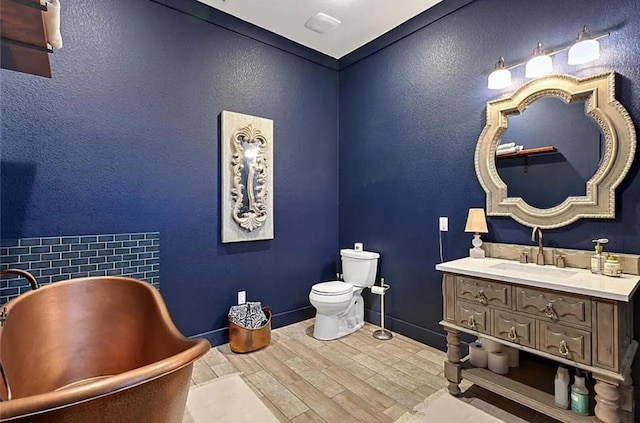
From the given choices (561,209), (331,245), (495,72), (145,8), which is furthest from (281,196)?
(561,209)

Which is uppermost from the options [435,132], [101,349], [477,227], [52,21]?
[52,21]

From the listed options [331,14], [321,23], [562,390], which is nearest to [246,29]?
[321,23]

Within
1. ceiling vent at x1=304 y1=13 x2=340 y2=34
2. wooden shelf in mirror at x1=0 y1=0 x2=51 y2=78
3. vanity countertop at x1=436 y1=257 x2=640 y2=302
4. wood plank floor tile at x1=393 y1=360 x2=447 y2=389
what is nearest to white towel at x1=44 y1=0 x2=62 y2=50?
wooden shelf in mirror at x1=0 y1=0 x2=51 y2=78

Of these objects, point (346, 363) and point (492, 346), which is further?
point (346, 363)

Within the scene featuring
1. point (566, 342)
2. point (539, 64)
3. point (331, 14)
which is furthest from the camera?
point (331, 14)

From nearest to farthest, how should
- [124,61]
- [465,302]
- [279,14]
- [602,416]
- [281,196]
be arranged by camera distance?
[602,416]
[465,302]
[124,61]
[279,14]
[281,196]

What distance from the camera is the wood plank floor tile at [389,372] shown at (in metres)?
2.16

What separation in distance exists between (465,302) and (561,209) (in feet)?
2.85

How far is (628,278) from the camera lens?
165cm

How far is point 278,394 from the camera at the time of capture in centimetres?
204

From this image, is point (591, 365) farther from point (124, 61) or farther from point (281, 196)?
point (124, 61)

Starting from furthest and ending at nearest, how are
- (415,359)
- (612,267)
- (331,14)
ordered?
(331,14) → (415,359) → (612,267)

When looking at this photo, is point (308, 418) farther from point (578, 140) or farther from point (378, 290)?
point (578, 140)

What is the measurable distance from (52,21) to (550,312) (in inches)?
106
